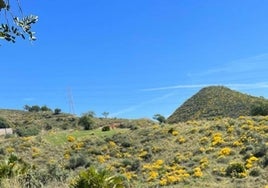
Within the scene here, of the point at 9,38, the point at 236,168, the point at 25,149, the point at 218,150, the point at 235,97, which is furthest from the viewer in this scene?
the point at 235,97

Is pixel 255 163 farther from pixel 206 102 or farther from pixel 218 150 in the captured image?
pixel 206 102

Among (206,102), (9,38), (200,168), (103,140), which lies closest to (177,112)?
(206,102)

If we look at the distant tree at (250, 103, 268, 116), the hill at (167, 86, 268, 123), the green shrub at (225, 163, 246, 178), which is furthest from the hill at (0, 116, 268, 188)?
the hill at (167, 86, 268, 123)

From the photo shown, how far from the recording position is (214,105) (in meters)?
77.6

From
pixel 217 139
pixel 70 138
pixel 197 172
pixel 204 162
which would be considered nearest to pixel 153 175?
pixel 197 172

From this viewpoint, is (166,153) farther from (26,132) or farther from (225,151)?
(26,132)

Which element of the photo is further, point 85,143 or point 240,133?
point 85,143

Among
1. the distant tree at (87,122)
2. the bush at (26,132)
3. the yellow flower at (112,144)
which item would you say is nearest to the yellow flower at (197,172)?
the yellow flower at (112,144)

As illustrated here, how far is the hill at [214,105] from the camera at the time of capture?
7219 cm

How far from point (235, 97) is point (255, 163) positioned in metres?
47.5

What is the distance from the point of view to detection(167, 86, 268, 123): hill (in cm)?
7219

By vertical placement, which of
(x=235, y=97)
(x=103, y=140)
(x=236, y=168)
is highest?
(x=235, y=97)

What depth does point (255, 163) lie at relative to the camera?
3086cm

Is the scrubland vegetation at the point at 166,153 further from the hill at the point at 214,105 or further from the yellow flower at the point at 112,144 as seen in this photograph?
the hill at the point at 214,105
